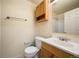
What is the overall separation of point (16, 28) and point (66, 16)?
177 centimetres

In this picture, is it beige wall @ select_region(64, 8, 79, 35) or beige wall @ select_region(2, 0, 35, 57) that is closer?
beige wall @ select_region(64, 8, 79, 35)

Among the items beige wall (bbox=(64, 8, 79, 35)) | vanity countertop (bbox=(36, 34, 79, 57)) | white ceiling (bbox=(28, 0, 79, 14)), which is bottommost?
vanity countertop (bbox=(36, 34, 79, 57))

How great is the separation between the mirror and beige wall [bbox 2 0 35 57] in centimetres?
111

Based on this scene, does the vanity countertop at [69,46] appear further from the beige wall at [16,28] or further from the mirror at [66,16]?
the beige wall at [16,28]

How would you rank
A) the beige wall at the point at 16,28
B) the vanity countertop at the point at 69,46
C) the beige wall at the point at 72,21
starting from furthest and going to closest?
the beige wall at the point at 16,28 → the beige wall at the point at 72,21 → the vanity countertop at the point at 69,46

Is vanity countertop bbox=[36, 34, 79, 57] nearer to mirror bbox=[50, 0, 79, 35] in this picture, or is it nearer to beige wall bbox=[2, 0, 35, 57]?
mirror bbox=[50, 0, 79, 35]

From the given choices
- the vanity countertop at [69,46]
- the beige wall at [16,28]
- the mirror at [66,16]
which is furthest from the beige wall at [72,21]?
the beige wall at [16,28]

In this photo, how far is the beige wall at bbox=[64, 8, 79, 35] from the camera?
5.01 ft

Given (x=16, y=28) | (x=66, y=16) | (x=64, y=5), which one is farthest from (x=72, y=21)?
(x=16, y=28)

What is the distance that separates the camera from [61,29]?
1974 millimetres

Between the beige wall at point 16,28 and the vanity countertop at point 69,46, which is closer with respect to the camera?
the vanity countertop at point 69,46

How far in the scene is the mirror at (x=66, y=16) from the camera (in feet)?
5.11

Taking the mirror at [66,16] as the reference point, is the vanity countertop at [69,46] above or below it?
below

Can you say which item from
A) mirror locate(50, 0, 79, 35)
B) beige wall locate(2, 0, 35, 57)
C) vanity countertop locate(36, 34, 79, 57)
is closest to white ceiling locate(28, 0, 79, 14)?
mirror locate(50, 0, 79, 35)
